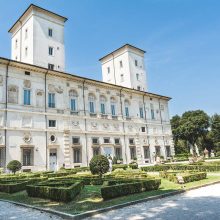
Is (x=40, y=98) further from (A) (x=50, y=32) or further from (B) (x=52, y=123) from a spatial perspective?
(A) (x=50, y=32)

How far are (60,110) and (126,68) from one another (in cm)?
2001

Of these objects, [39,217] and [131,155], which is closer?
[39,217]

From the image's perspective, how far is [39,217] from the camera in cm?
752

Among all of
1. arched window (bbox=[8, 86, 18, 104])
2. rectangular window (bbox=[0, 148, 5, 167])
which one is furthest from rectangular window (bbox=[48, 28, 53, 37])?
rectangular window (bbox=[0, 148, 5, 167])

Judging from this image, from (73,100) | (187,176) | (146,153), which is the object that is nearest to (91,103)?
(73,100)

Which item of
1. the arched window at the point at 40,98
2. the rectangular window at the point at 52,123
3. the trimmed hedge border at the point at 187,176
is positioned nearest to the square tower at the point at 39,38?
the arched window at the point at 40,98

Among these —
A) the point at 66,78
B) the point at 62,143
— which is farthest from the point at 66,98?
the point at 62,143

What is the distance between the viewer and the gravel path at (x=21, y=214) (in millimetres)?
7496

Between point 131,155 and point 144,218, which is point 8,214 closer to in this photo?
point 144,218

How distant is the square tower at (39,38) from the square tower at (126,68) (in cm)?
1411

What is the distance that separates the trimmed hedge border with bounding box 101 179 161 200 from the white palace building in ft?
60.6

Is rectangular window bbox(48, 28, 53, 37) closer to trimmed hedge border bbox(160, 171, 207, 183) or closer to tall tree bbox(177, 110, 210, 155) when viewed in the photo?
trimmed hedge border bbox(160, 171, 207, 183)

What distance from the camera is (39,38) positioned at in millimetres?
34094

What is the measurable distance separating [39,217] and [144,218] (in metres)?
3.34
